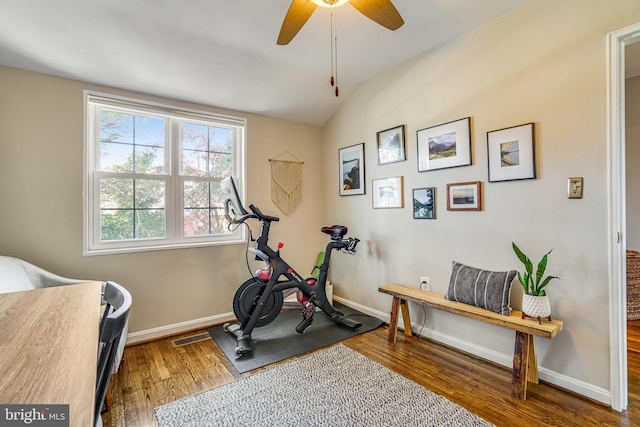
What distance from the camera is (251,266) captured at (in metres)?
3.42

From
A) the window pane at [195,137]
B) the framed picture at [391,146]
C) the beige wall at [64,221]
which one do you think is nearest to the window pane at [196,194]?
the window pane at [195,137]

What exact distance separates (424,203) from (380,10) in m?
1.67

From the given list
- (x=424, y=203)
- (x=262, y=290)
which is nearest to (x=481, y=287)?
(x=424, y=203)

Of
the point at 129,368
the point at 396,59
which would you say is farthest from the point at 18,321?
the point at 396,59

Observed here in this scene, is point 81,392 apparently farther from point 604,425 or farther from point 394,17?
point 604,425

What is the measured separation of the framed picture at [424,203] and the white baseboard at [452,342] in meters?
1.08

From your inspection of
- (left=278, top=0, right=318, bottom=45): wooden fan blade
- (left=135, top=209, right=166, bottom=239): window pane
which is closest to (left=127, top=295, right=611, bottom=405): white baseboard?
(left=135, top=209, right=166, bottom=239): window pane

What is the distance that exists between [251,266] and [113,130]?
1941 millimetres

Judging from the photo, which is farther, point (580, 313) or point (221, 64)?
point (221, 64)

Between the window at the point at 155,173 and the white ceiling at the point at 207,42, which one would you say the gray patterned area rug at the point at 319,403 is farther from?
the white ceiling at the point at 207,42

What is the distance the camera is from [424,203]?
2.74 meters

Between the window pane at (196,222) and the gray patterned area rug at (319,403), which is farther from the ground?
the window pane at (196,222)

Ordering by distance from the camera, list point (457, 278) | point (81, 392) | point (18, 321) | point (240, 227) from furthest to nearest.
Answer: point (240, 227) → point (457, 278) → point (18, 321) → point (81, 392)

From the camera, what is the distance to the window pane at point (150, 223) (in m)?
2.87
